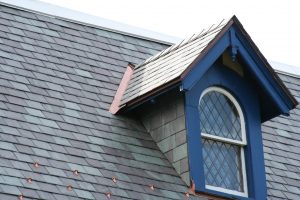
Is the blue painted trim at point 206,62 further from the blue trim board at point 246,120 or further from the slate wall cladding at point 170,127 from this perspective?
the slate wall cladding at point 170,127

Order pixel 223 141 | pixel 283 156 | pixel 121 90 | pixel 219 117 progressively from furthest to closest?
1. pixel 283 156
2. pixel 121 90
3. pixel 219 117
4. pixel 223 141

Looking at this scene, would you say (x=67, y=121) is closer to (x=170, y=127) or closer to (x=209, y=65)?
(x=170, y=127)

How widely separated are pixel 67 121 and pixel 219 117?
197 centimetres

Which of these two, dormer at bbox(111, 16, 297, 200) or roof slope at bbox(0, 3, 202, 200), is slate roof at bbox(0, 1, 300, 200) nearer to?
roof slope at bbox(0, 3, 202, 200)

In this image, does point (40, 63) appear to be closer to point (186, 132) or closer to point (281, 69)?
point (186, 132)

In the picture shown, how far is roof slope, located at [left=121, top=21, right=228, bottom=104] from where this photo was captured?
14.3m

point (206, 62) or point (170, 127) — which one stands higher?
point (206, 62)

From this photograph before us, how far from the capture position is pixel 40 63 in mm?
14820

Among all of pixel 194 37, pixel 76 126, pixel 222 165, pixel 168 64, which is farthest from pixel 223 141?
pixel 76 126

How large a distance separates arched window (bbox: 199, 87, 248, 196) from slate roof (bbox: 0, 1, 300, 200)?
0.56 metres

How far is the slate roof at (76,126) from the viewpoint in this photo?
41.5ft

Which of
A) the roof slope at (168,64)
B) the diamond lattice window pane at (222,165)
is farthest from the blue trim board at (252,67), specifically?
the diamond lattice window pane at (222,165)

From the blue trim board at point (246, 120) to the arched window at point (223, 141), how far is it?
8cm

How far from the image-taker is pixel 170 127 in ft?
46.9
